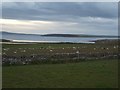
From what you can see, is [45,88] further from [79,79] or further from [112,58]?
[112,58]

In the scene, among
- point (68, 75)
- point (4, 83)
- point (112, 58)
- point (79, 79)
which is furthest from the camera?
point (112, 58)

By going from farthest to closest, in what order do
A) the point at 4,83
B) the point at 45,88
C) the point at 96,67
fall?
1. the point at 96,67
2. the point at 4,83
3. the point at 45,88

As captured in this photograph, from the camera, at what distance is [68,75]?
23.1m

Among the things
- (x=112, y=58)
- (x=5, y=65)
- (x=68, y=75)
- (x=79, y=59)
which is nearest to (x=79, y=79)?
(x=68, y=75)

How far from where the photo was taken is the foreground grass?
1970 cm

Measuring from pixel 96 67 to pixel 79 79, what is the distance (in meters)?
5.98

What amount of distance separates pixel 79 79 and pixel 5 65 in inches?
345

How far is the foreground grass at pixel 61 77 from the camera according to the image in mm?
19703

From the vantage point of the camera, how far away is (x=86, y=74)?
77.4 feet

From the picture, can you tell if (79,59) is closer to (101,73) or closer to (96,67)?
(96,67)

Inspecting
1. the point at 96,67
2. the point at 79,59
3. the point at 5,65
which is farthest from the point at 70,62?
the point at 5,65

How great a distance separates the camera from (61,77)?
22.2 m

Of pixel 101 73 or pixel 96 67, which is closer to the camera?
pixel 101 73

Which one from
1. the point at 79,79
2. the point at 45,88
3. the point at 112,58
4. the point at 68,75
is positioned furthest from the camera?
the point at 112,58
